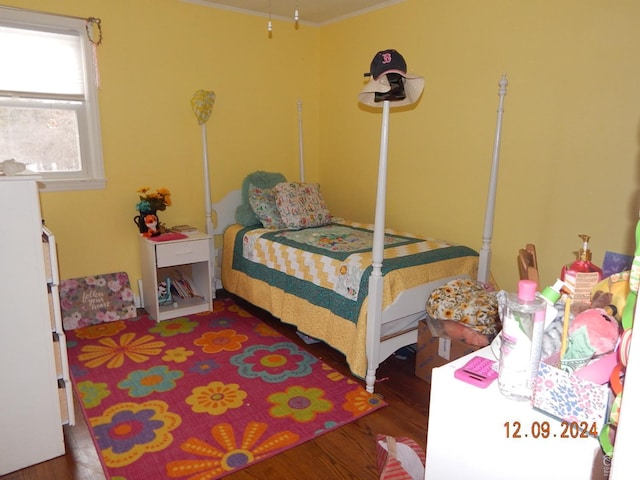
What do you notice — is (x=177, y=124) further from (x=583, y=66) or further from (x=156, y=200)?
(x=583, y=66)

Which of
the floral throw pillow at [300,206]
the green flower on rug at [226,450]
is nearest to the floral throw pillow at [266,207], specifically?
the floral throw pillow at [300,206]

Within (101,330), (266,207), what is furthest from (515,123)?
(101,330)

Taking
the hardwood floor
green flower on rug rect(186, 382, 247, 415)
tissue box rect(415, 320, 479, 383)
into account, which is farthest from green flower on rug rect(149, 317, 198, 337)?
tissue box rect(415, 320, 479, 383)

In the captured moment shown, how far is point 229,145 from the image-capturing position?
380 cm

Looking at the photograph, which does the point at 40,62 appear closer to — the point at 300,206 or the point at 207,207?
Answer: the point at 207,207

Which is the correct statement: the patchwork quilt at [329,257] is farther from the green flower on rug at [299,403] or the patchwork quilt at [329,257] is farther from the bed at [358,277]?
the green flower on rug at [299,403]

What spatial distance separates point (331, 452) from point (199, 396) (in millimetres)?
777

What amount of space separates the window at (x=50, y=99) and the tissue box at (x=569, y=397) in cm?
322

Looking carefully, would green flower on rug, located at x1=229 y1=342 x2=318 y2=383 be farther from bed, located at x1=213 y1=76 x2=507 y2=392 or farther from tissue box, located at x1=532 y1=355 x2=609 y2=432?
tissue box, located at x1=532 y1=355 x2=609 y2=432

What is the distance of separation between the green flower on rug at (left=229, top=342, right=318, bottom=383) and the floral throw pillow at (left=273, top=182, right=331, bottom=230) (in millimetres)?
1000

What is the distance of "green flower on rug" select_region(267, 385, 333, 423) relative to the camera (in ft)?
6.93

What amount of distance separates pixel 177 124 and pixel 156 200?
2.17ft

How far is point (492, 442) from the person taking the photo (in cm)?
85

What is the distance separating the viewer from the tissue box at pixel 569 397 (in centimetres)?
76
